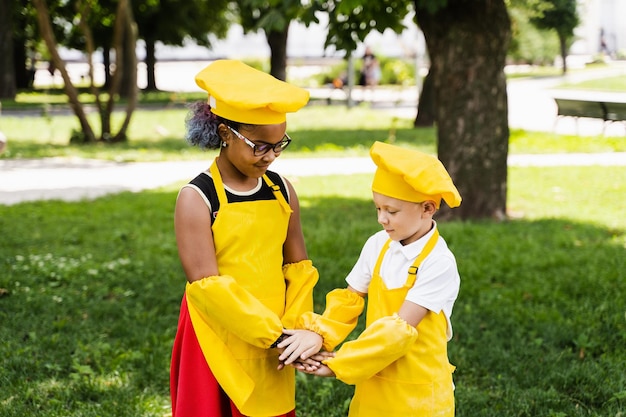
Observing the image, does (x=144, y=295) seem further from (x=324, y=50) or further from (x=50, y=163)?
(x=50, y=163)

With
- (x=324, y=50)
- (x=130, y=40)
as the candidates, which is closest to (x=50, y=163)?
(x=130, y=40)

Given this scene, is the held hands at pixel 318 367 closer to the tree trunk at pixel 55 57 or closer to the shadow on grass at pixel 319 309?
the shadow on grass at pixel 319 309

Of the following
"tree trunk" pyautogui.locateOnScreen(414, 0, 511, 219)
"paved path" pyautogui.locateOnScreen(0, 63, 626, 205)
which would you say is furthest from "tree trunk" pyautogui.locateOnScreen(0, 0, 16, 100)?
"tree trunk" pyautogui.locateOnScreen(414, 0, 511, 219)

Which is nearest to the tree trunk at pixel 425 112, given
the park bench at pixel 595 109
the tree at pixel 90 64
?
the park bench at pixel 595 109

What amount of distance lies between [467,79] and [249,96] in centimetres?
545

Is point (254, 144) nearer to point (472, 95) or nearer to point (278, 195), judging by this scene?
point (278, 195)

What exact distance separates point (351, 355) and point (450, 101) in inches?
222

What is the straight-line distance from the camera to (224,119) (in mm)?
2799

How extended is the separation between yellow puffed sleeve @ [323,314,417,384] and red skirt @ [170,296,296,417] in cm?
46

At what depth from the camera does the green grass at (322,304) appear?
13.9ft

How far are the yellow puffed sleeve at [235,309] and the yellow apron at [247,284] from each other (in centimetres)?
13

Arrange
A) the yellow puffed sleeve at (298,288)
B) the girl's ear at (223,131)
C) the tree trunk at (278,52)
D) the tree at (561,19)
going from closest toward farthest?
the girl's ear at (223,131) → the yellow puffed sleeve at (298,288) → the tree trunk at (278,52) → the tree at (561,19)

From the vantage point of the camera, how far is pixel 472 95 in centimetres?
784

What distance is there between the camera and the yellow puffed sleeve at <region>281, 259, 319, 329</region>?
2910mm
